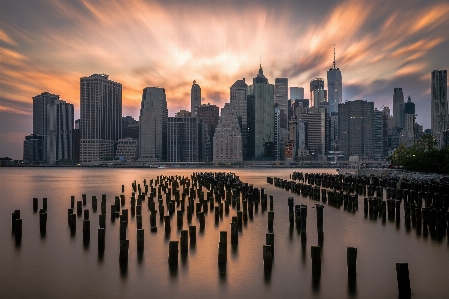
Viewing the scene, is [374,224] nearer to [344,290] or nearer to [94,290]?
[344,290]

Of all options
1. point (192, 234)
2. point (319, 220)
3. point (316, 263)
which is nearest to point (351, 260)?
point (316, 263)

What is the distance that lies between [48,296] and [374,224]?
24931mm

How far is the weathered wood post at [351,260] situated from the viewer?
19.2 metres

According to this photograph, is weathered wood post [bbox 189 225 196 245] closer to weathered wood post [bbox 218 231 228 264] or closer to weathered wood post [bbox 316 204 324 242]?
weathered wood post [bbox 218 231 228 264]

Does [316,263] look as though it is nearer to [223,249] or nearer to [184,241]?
[223,249]

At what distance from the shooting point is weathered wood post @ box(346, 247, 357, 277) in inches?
757

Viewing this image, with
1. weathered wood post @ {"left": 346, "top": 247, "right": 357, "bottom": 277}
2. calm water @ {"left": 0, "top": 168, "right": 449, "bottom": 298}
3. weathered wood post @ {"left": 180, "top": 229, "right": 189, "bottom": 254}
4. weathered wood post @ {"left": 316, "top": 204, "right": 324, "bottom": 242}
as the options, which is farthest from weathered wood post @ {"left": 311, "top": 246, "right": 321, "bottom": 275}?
weathered wood post @ {"left": 316, "top": 204, "right": 324, "bottom": 242}

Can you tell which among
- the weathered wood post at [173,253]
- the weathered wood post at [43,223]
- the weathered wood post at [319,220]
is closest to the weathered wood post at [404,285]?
the weathered wood post at [173,253]

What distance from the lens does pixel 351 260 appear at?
20.1 m

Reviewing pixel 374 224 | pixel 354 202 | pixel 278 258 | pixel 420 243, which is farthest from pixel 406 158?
pixel 278 258

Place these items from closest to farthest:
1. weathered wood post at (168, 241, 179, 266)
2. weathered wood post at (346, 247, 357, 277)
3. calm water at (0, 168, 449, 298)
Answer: weathered wood post at (346, 247, 357, 277) → calm water at (0, 168, 449, 298) → weathered wood post at (168, 241, 179, 266)

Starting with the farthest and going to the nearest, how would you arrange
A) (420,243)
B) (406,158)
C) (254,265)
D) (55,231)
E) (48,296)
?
(406,158) < (55,231) < (420,243) < (254,265) < (48,296)

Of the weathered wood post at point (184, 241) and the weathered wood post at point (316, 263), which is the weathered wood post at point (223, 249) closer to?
the weathered wood post at point (184, 241)

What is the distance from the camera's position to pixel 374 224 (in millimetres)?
35656
